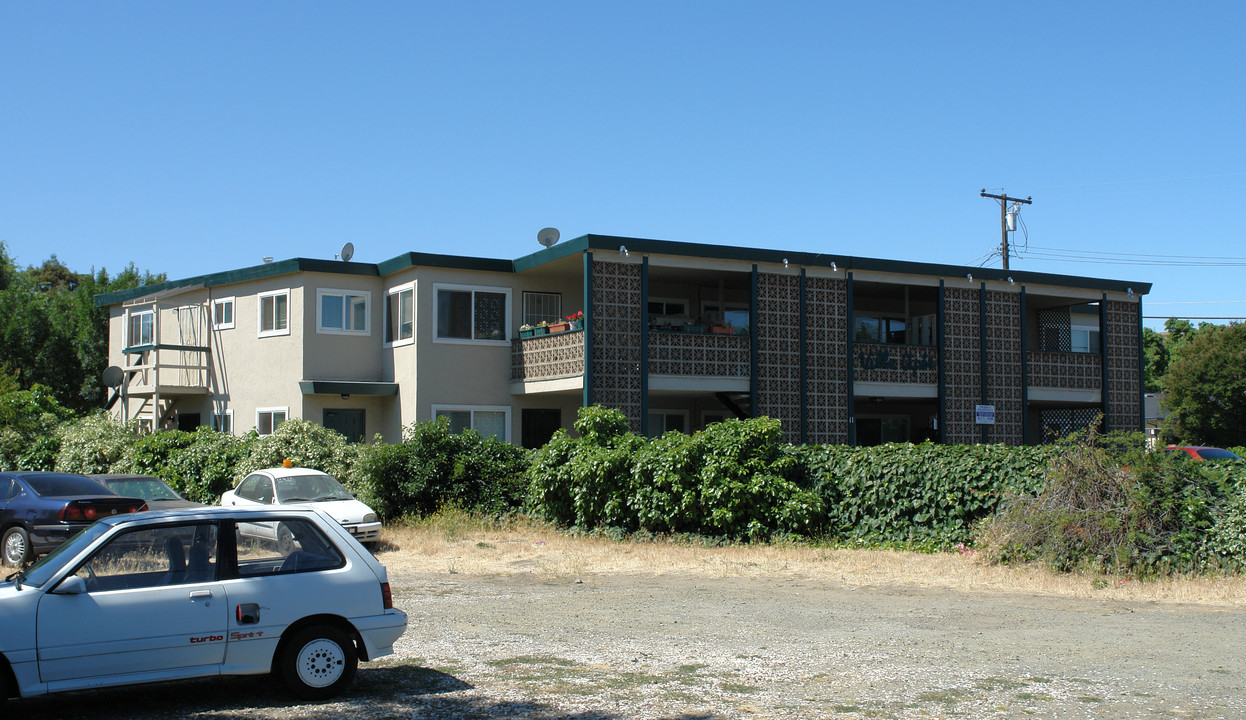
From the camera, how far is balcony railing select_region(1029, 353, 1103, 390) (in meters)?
26.8

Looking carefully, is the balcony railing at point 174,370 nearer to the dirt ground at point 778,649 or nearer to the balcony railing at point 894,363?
the dirt ground at point 778,649

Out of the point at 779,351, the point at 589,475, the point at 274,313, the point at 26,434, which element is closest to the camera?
the point at 589,475

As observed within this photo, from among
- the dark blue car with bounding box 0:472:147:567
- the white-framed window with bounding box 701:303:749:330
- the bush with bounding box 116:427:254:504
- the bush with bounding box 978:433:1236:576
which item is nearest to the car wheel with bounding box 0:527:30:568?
the dark blue car with bounding box 0:472:147:567

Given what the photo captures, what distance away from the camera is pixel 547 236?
25.4 m

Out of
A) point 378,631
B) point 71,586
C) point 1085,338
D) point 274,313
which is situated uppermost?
point 274,313

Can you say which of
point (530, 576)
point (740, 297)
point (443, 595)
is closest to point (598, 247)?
point (740, 297)

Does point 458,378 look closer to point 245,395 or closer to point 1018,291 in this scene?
point 245,395

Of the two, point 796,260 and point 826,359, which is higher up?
point 796,260

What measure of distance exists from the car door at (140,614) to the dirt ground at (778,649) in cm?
35

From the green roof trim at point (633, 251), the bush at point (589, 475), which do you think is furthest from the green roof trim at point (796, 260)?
the bush at point (589, 475)

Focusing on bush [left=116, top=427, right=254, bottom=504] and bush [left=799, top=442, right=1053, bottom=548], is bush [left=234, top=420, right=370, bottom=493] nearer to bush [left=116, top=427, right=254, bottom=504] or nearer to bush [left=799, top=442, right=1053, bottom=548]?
bush [left=116, top=427, right=254, bottom=504]

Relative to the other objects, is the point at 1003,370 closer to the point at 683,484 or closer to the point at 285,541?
the point at 683,484

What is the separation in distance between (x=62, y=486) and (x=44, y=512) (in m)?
0.88

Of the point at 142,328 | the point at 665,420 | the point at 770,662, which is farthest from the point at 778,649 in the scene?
the point at 142,328
